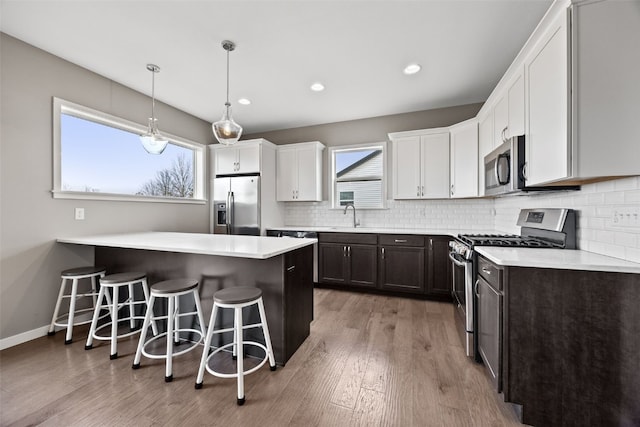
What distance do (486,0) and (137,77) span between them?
3.43 meters

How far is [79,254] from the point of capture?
271 cm

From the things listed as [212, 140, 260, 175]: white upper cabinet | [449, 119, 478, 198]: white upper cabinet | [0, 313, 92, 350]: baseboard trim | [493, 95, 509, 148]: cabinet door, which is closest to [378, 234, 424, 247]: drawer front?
[449, 119, 478, 198]: white upper cabinet

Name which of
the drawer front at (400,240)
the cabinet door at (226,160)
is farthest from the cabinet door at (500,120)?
the cabinet door at (226,160)

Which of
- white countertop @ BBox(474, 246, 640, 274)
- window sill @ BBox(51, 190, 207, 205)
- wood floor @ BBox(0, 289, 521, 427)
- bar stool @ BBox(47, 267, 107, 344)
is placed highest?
window sill @ BBox(51, 190, 207, 205)

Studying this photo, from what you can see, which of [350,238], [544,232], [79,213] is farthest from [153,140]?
[544,232]

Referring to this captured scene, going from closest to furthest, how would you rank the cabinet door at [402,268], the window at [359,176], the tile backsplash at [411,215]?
the cabinet door at [402,268] < the tile backsplash at [411,215] < the window at [359,176]

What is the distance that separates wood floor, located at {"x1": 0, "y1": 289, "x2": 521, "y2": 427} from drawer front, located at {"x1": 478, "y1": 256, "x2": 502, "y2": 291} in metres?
0.71

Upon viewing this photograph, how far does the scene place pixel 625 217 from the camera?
1466 millimetres

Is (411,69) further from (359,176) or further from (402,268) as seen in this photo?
(402,268)

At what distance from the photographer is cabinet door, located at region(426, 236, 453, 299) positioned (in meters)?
3.24

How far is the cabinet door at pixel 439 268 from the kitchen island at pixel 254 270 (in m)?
1.77

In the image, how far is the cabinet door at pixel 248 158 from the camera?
414cm

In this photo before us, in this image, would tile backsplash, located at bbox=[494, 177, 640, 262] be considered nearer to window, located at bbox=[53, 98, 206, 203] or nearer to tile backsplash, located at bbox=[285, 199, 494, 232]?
tile backsplash, located at bbox=[285, 199, 494, 232]

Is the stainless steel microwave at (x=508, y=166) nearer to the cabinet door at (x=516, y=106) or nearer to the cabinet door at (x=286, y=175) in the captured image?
the cabinet door at (x=516, y=106)
